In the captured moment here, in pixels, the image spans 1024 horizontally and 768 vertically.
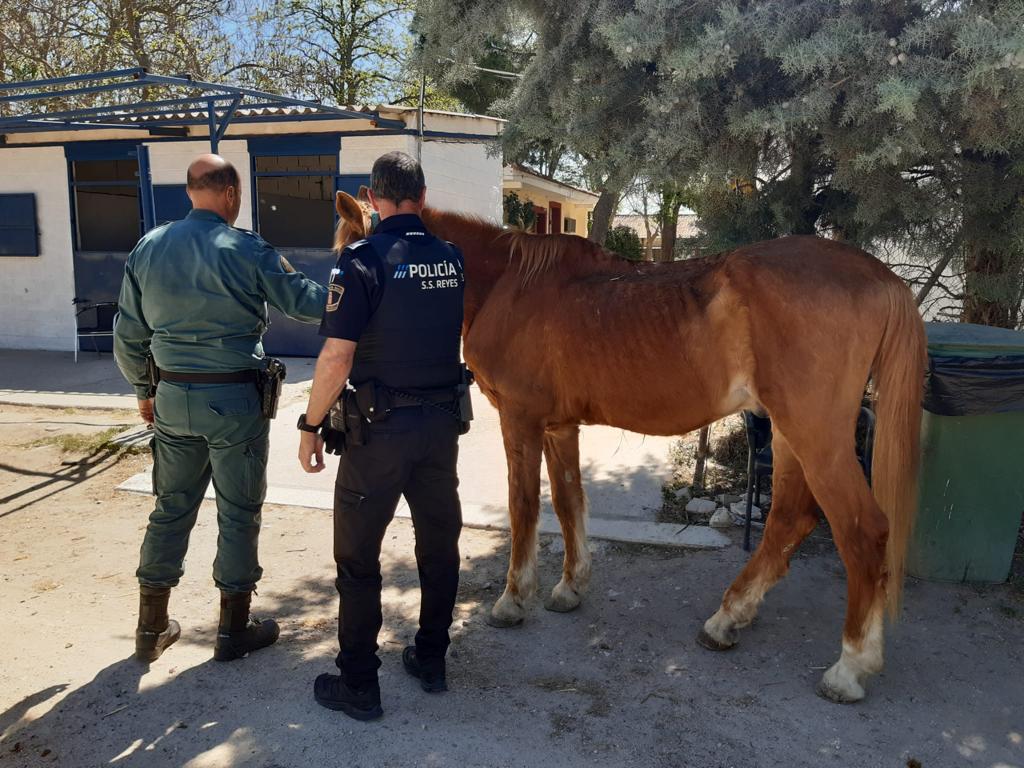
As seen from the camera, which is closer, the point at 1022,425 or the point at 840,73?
the point at 840,73

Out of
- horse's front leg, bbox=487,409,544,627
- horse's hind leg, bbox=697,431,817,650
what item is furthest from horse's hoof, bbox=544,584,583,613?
horse's hind leg, bbox=697,431,817,650

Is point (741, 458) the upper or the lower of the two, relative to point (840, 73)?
lower

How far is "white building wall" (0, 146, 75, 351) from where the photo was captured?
11.5m

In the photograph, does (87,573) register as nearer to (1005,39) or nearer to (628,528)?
(628,528)

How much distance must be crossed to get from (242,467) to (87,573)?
176 centimetres

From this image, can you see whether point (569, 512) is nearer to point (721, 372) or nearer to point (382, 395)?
point (721, 372)

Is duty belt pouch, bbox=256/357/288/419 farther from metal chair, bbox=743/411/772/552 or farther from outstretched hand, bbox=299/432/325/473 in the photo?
metal chair, bbox=743/411/772/552

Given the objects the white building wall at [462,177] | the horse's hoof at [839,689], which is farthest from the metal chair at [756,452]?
the white building wall at [462,177]

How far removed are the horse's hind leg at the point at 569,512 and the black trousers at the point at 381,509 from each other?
968 millimetres

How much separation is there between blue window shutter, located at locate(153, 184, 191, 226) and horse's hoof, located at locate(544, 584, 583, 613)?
361 inches

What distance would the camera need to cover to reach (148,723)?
2.83 meters

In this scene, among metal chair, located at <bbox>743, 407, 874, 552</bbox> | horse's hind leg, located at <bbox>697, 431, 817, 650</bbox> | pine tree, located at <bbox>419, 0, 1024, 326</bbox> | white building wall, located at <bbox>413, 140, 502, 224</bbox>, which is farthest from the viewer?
white building wall, located at <bbox>413, 140, 502, 224</bbox>

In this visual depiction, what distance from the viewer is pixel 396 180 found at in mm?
2848

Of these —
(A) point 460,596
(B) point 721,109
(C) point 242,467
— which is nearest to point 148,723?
(C) point 242,467
